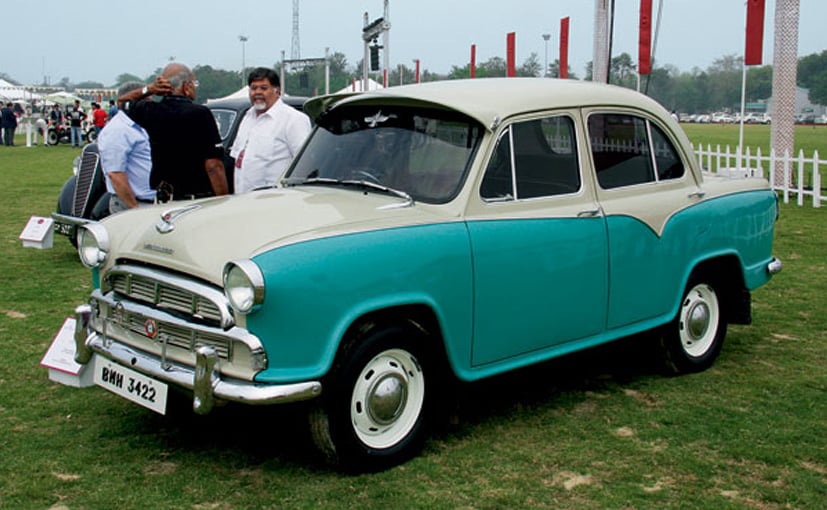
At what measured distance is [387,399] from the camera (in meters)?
4.36

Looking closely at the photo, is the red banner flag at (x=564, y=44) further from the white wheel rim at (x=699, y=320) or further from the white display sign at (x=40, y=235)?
the white wheel rim at (x=699, y=320)

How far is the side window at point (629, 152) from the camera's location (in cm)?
544

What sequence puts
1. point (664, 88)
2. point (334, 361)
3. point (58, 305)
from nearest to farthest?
point (334, 361) < point (58, 305) < point (664, 88)

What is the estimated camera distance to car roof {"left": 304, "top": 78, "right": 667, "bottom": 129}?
4.95m

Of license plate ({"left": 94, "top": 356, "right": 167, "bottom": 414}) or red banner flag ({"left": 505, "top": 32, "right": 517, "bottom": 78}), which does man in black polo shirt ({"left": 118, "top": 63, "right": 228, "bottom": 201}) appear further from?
red banner flag ({"left": 505, "top": 32, "right": 517, "bottom": 78})

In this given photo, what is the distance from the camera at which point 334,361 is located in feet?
13.5

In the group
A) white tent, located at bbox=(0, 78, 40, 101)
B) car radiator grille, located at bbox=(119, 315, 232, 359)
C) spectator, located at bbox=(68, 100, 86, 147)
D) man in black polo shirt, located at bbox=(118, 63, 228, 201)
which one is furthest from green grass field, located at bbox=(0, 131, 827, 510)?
white tent, located at bbox=(0, 78, 40, 101)

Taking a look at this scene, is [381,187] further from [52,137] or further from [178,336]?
[52,137]

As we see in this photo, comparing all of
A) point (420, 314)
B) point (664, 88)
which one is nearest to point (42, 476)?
point (420, 314)

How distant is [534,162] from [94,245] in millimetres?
2414

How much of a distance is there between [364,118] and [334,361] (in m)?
1.76


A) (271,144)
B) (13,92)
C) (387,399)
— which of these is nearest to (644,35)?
(271,144)

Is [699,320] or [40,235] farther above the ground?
[40,235]

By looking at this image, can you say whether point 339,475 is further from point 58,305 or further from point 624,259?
point 58,305
